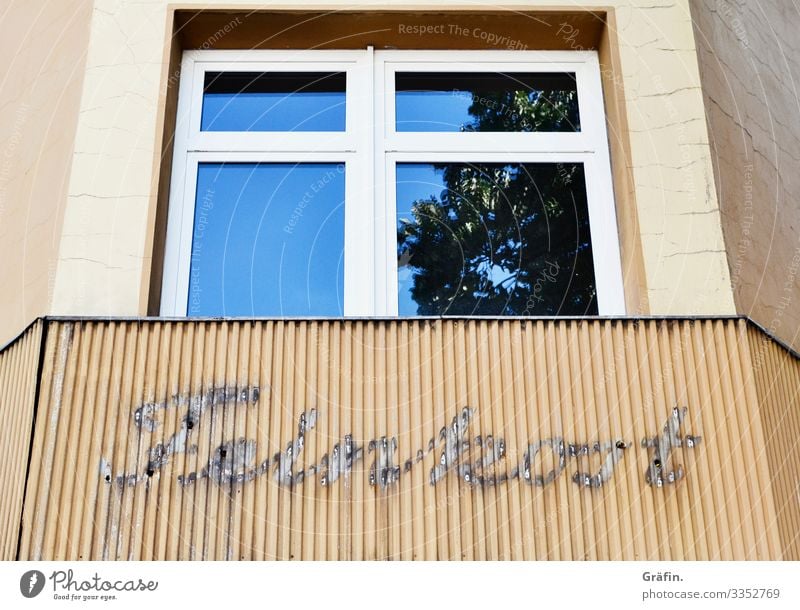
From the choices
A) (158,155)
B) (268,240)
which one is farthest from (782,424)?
A: (158,155)

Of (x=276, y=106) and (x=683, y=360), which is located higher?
(x=276, y=106)

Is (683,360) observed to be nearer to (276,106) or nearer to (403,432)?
(403,432)

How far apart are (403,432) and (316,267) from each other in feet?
3.33

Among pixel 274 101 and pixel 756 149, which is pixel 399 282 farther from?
pixel 756 149

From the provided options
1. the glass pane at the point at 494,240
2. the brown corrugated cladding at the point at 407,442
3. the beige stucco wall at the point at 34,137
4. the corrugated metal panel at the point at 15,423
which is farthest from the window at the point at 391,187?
the corrugated metal panel at the point at 15,423

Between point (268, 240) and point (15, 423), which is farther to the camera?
point (268, 240)

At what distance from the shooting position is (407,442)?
3.97 meters

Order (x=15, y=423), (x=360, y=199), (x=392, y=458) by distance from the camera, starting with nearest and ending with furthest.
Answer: (x=392, y=458)
(x=15, y=423)
(x=360, y=199)

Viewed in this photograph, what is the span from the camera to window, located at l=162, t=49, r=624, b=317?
14.9ft

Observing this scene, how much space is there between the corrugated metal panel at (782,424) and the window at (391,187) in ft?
2.29

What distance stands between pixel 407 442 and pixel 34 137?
261cm

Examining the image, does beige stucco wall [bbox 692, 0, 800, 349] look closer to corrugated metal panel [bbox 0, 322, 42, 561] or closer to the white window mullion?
the white window mullion
